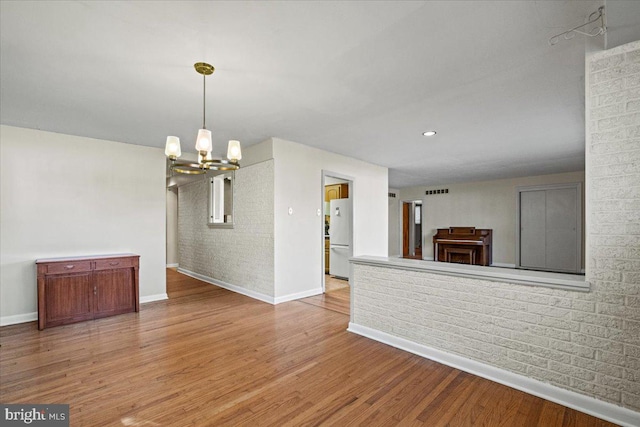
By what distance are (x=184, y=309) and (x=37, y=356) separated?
167cm

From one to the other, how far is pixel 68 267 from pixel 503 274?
4.84 meters

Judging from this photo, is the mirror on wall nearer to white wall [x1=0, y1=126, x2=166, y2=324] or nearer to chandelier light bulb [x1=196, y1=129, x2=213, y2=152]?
white wall [x1=0, y1=126, x2=166, y2=324]

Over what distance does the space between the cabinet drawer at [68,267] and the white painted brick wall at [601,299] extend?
4.64 meters

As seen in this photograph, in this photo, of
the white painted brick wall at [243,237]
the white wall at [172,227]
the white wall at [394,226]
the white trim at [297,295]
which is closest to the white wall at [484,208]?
the white wall at [394,226]

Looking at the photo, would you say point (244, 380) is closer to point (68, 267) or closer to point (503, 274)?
point (503, 274)

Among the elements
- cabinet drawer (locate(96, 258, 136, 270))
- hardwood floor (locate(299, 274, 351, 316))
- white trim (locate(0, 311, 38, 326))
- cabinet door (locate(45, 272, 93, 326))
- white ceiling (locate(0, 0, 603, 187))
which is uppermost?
white ceiling (locate(0, 0, 603, 187))

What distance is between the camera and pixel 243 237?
5188mm

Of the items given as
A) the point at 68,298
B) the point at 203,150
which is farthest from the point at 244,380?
the point at 68,298

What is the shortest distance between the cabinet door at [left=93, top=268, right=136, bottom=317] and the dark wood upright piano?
7225 millimetres

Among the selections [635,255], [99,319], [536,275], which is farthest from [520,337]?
[99,319]

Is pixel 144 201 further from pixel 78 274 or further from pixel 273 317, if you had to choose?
pixel 273 317

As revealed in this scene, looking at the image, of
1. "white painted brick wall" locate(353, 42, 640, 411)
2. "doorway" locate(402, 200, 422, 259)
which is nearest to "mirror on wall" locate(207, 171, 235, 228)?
"white painted brick wall" locate(353, 42, 640, 411)

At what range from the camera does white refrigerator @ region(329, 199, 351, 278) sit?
6.20 m

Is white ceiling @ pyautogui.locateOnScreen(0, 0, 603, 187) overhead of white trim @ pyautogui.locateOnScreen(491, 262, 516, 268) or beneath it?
overhead
